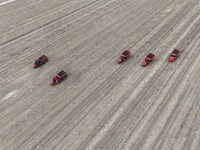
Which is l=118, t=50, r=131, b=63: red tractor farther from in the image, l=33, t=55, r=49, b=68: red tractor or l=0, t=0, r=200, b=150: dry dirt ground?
l=33, t=55, r=49, b=68: red tractor

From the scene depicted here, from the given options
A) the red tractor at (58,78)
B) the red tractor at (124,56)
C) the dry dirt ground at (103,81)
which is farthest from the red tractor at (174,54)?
the red tractor at (58,78)

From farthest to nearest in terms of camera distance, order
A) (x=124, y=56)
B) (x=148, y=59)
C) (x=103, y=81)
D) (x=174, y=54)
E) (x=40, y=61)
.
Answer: (x=40, y=61)
(x=124, y=56)
(x=174, y=54)
(x=148, y=59)
(x=103, y=81)

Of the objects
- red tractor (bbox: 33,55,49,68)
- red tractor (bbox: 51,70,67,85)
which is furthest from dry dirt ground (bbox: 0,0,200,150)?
red tractor (bbox: 33,55,49,68)

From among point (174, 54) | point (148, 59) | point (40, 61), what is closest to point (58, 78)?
point (40, 61)

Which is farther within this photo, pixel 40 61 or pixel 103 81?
pixel 40 61

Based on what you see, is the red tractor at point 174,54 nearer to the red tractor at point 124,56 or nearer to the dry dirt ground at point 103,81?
the dry dirt ground at point 103,81

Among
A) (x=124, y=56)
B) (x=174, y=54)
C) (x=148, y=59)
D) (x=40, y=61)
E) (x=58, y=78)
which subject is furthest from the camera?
(x=40, y=61)

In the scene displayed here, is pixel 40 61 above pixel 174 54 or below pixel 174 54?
below

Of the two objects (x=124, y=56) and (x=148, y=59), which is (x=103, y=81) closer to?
(x=124, y=56)

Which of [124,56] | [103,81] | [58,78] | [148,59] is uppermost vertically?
[148,59]
